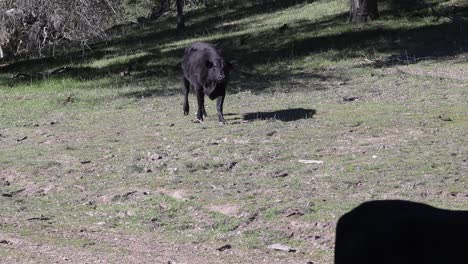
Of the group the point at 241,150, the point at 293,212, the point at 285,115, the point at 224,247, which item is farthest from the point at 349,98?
the point at 224,247

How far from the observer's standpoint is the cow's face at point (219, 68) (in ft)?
49.6

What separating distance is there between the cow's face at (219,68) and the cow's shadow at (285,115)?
42.3 inches

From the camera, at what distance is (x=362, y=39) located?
25.0 m

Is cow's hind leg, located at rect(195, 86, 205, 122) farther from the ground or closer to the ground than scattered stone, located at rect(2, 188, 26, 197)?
farther from the ground

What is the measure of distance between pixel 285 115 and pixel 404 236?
40.5ft

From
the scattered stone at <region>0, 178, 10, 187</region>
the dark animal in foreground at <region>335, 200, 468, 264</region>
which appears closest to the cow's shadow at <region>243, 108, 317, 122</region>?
the scattered stone at <region>0, 178, 10, 187</region>

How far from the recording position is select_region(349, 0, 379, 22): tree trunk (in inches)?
1057

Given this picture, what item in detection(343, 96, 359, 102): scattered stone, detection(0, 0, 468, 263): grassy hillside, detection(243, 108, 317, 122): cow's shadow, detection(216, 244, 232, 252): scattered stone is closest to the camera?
detection(216, 244, 232, 252): scattered stone

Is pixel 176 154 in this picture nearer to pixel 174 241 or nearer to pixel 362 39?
pixel 174 241

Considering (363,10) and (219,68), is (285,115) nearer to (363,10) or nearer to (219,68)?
(219,68)

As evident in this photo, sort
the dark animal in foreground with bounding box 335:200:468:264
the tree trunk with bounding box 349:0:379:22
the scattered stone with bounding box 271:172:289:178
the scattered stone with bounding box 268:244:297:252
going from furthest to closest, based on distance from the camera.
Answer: the tree trunk with bounding box 349:0:379:22 < the scattered stone with bounding box 271:172:289:178 < the scattered stone with bounding box 268:244:297:252 < the dark animal in foreground with bounding box 335:200:468:264

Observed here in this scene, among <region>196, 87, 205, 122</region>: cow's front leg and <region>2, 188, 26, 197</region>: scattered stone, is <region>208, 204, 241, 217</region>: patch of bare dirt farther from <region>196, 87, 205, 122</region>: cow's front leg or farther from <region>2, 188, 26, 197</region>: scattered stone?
<region>196, 87, 205, 122</region>: cow's front leg

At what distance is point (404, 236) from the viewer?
11.9 feet

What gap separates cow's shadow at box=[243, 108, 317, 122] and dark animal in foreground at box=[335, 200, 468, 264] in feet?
37.1
